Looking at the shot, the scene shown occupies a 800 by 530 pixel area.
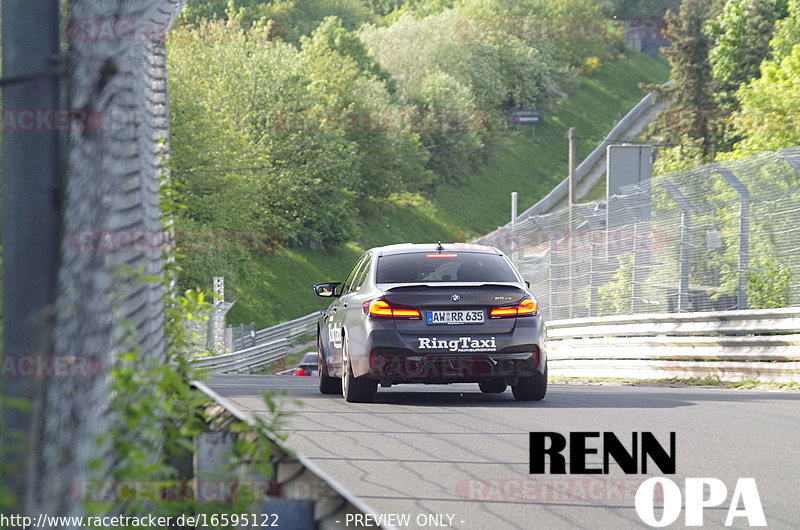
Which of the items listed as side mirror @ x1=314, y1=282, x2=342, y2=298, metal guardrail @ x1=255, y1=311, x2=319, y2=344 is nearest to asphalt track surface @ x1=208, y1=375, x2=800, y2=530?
side mirror @ x1=314, y1=282, x2=342, y2=298

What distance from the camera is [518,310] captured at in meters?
10.9

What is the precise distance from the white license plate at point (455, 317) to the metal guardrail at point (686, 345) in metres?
5.68

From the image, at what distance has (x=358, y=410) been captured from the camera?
10.6m

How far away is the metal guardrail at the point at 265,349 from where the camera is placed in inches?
1555

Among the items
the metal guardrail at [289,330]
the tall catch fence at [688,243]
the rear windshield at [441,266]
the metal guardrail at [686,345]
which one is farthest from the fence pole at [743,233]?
the metal guardrail at [289,330]

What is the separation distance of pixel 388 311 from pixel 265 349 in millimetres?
37071

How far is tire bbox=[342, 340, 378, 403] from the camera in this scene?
440 inches

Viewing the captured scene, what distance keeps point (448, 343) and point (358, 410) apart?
40.1 inches

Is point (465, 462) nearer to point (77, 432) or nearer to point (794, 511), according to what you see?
point (794, 511)

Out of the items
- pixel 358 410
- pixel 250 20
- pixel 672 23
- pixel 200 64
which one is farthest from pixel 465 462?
pixel 250 20

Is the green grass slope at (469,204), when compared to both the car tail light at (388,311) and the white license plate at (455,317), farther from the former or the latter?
the white license plate at (455,317)

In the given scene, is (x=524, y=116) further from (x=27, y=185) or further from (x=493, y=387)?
(x=27, y=185)

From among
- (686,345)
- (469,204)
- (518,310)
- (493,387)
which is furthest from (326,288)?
(469,204)

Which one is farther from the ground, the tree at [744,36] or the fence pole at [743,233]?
the tree at [744,36]
